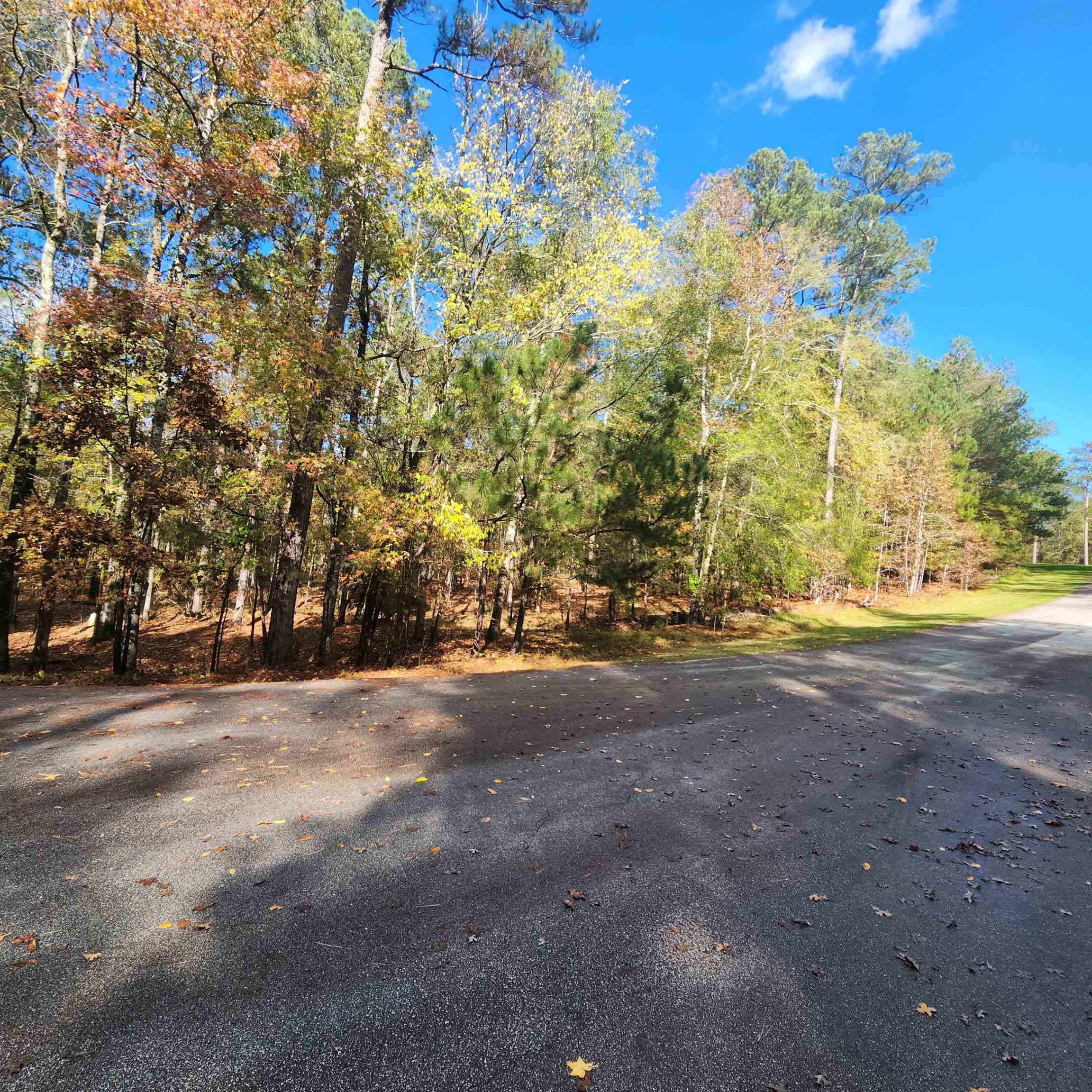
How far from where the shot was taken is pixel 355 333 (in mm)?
10258

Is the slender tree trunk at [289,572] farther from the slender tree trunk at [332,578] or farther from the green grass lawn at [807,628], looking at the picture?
the green grass lawn at [807,628]

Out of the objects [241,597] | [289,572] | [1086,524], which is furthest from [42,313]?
[1086,524]

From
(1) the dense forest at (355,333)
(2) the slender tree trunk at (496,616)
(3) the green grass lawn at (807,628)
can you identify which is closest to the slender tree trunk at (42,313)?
(1) the dense forest at (355,333)

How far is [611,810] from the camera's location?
12.5ft

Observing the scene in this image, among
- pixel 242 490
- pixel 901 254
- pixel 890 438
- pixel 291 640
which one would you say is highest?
pixel 901 254

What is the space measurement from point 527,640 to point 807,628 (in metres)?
10.1

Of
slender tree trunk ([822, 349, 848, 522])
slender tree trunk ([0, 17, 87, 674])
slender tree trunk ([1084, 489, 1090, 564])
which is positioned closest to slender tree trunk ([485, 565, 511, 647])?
slender tree trunk ([0, 17, 87, 674])

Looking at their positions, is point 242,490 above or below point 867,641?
above

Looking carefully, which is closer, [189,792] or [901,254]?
[189,792]

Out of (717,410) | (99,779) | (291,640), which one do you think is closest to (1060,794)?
(99,779)

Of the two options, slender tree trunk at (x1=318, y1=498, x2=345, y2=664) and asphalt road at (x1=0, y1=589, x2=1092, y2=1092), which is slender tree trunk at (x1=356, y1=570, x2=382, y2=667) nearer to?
slender tree trunk at (x1=318, y1=498, x2=345, y2=664)

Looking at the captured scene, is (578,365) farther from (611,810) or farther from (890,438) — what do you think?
(890,438)

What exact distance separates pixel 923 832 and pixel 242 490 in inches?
412

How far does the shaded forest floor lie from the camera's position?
1084 cm
